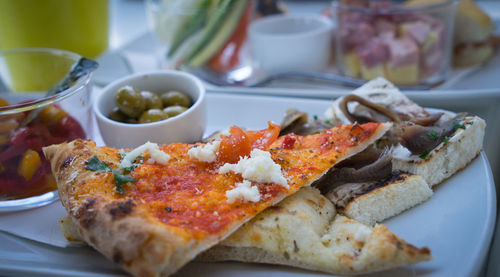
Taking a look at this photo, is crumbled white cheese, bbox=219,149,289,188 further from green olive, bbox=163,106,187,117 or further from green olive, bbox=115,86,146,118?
green olive, bbox=115,86,146,118

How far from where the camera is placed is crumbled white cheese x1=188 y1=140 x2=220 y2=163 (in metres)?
2.21

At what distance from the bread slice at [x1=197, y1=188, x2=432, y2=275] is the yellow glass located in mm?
3749

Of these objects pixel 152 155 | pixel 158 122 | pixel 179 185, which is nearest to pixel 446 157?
pixel 179 185

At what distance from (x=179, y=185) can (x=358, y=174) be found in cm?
91

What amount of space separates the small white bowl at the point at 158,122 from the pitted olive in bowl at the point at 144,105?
9 centimetres

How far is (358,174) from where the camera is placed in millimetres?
2242

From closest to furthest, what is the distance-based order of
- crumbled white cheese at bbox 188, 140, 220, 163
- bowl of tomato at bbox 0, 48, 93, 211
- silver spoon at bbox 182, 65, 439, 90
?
crumbled white cheese at bbox 188, 140, 220, 163 → bowl of tomato at bbox 0, 48, 93, 211 → silver spoon at bbox 182, 65, 439, 90

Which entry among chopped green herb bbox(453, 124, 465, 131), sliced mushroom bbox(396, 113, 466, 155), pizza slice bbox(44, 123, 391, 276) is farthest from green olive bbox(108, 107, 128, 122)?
chopped green herb bbox(453, 124, 465, 131)

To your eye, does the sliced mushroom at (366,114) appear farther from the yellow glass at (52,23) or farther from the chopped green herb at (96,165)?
the yellow glass at (52,23)

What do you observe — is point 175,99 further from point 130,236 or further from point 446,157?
point 446,157

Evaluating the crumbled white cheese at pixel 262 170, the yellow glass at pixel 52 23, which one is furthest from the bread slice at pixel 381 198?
the yellow glass at pixel 52 23

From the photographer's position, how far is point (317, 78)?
4031 millimetres

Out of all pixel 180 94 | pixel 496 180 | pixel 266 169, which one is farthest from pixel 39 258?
pixel 496 180

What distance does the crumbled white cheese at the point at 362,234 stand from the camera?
183cm
